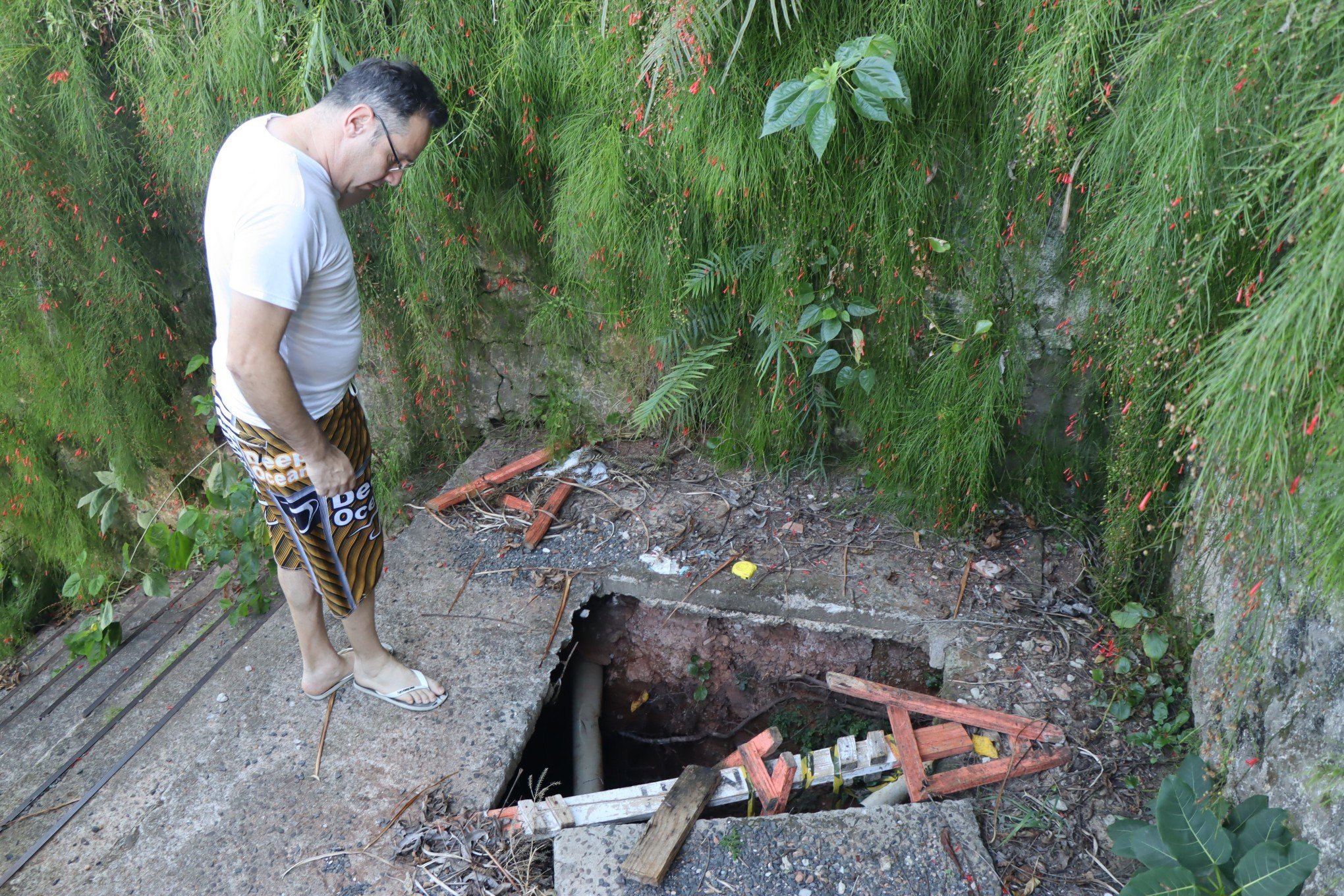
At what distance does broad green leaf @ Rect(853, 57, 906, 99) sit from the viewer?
1785 mm

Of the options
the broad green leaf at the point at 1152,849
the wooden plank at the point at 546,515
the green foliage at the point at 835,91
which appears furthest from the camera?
the wooden plank at the point at 546,515

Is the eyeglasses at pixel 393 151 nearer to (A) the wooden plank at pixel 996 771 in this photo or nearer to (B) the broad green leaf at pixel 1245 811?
(A) the wooden plank at pixel 996 771

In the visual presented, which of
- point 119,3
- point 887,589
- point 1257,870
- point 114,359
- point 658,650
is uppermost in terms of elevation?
point 119,3

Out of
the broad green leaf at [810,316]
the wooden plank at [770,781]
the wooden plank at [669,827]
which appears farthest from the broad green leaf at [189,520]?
the broad green leaf at [810,316]

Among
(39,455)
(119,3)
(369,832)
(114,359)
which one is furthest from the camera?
(39,455)

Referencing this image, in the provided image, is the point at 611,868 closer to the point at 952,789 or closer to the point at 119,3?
the point at 952,789

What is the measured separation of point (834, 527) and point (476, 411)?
5.07 ft

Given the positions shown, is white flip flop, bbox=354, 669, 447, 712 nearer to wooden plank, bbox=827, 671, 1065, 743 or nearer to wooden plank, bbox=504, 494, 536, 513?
wooden plank, bbox=504, 494, 536, 513

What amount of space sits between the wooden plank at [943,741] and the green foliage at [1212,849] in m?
0.50

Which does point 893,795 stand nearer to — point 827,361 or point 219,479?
point 827,361

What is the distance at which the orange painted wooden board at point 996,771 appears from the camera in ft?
6.26

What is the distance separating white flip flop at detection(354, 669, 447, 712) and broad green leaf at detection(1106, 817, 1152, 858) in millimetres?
1597

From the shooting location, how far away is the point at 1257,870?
1.33 meters

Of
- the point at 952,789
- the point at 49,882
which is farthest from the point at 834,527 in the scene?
the point at 49,882
